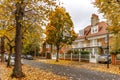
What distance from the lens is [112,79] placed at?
17.3 m

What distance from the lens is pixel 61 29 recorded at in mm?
49312

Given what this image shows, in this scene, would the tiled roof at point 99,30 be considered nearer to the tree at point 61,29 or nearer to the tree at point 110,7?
the tree at point 61,29

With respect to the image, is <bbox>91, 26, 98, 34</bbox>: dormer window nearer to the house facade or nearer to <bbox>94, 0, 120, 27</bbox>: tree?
the house facade

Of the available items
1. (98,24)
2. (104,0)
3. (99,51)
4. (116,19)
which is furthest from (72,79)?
(98,24)

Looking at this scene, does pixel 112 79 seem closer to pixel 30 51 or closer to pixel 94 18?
pixel 94 18

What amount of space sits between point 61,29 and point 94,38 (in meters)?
12.3

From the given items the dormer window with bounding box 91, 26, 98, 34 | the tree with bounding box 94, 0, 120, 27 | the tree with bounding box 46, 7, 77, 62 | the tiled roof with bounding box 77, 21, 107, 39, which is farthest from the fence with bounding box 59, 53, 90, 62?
the tree with bounding box 94, 0, 120, 27

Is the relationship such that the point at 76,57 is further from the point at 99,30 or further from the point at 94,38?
the point at 99,30

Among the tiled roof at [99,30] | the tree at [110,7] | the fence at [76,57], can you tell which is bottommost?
the fence at [76,57]

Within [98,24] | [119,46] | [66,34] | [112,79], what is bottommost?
[112,79]

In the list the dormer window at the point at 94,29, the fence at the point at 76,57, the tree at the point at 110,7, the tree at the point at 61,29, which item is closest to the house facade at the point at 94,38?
the dormer window at the point at 94,29

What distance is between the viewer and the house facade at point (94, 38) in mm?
54959

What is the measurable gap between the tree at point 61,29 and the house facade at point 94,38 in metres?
6.65

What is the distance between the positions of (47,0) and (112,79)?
762cm
